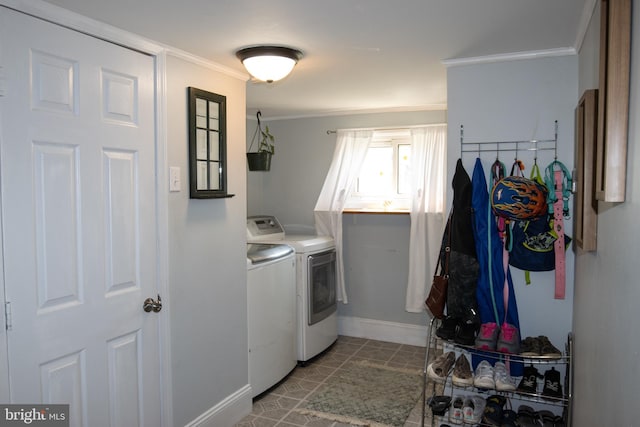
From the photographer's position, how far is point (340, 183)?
4.43 metres

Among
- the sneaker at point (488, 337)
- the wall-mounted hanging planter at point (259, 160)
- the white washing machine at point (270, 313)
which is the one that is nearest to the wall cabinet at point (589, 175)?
the sneaker at point (488, 337)

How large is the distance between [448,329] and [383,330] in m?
2.02

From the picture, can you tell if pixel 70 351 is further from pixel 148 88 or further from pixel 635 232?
pixel 635 232

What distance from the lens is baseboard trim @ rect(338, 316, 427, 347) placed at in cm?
436

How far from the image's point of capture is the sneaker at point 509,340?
235 cm

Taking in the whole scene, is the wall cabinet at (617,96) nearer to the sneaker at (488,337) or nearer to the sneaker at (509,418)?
the sneaker at (488,337)

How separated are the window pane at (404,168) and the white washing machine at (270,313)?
1348mm

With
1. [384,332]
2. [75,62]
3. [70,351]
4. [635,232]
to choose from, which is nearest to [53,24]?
[75,62]

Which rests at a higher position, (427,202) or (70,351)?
(427,202)

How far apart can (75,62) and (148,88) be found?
1.31ft

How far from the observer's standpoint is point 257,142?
4.78 meters

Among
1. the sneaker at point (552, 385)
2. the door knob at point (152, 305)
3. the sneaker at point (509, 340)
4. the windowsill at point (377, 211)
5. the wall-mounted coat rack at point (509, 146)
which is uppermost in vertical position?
the wall-mounted coat rack at point (509, 146)

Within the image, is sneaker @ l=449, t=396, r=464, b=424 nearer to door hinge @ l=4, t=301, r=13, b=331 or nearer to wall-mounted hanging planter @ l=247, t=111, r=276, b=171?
door hinge @ l=4, t=301, r=13, b=331

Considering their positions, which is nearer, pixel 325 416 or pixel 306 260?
pixel 325 416
